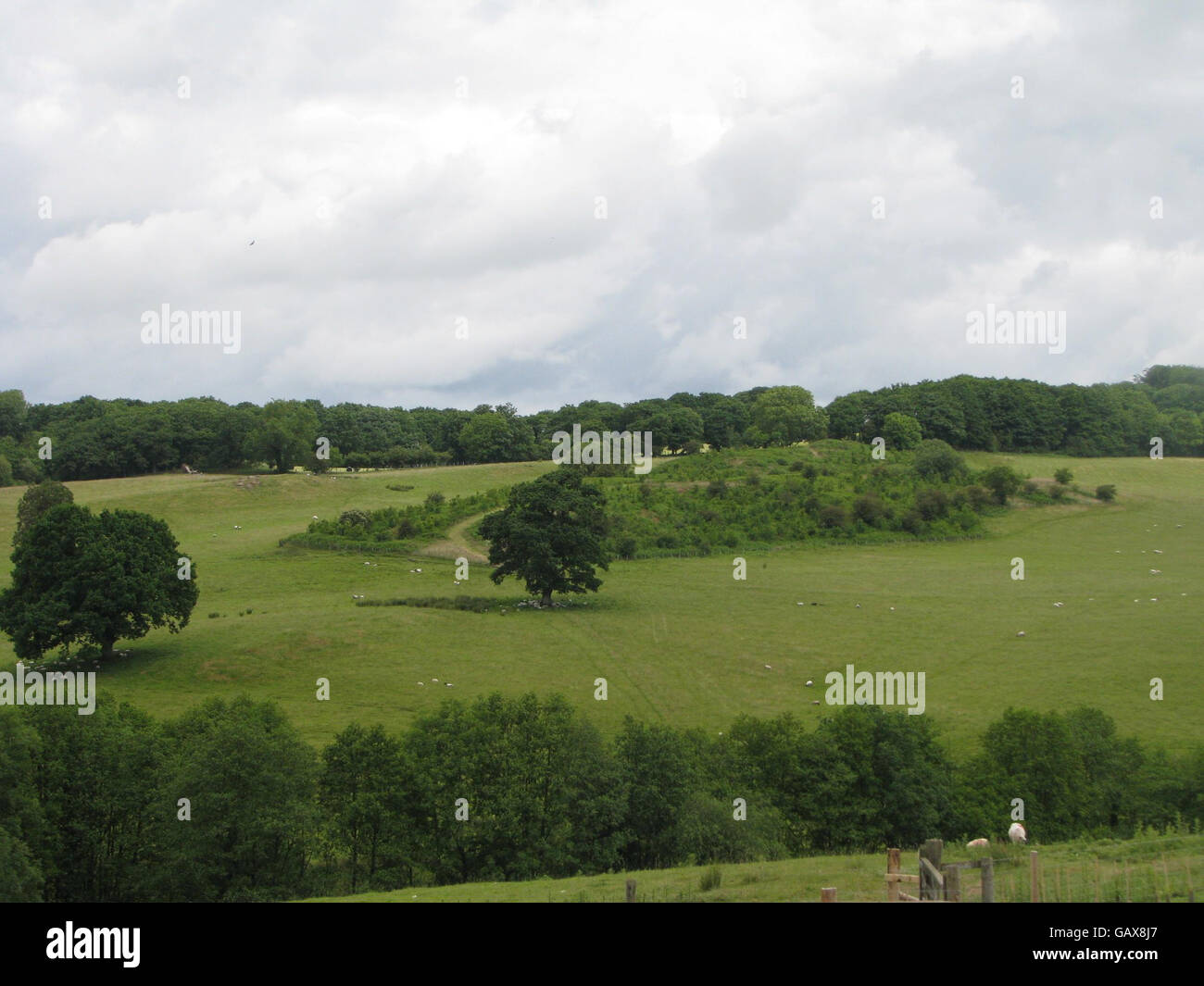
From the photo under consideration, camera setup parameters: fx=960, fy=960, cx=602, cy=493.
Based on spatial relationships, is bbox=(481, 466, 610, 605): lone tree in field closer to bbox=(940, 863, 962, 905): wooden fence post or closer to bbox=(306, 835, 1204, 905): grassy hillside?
bbox=(306, 835, 1204, 905): grassy hillside

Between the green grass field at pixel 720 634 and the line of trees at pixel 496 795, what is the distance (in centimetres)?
769

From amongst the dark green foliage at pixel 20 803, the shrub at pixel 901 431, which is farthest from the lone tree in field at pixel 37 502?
the shrub at pixel 901 431

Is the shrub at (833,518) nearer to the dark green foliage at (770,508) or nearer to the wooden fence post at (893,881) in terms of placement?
the dark green foliage at (770,508)

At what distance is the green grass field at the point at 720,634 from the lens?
148ft

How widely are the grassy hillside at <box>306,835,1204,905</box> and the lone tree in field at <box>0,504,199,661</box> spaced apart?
34381 millimetres

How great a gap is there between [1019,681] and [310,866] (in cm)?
3546

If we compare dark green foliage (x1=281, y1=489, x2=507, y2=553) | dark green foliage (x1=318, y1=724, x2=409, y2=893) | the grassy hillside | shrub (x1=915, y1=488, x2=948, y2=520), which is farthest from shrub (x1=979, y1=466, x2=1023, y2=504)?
dark green foliage (x1=318, y1=724, x2=409, y2=893)

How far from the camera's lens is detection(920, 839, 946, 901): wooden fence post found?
1319 centimetres

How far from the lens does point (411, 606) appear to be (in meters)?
63.1

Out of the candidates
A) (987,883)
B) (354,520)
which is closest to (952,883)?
(987,883)

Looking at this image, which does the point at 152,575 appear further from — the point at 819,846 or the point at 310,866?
the point at 819,846
